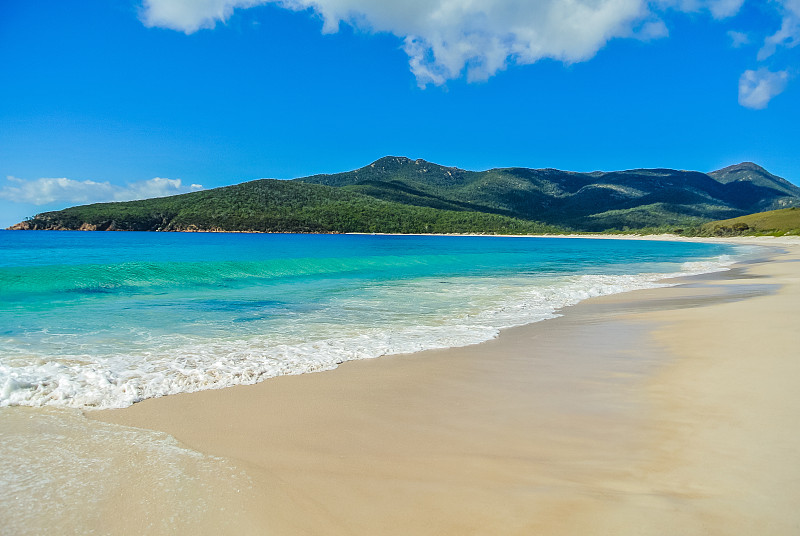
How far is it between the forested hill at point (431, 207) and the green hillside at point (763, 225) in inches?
675

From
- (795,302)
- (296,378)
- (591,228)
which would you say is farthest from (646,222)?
(296,378)

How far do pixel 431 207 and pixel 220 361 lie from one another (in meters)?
144

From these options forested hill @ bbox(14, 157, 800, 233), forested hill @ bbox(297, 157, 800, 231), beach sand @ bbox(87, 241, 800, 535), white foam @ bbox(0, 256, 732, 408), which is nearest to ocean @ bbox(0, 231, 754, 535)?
white foam @ bbox(0, 256, 732, 408)

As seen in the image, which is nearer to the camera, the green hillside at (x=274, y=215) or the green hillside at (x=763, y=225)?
the green hillside at (x=763, y=225)

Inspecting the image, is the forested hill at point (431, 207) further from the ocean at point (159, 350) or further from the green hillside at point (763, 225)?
the ocean at point (159, 350)

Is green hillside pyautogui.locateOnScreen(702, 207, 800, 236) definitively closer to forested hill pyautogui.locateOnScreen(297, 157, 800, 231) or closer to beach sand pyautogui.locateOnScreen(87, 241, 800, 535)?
forested hill pyautogui.locateOnScreen(297, 157, 800, 231)

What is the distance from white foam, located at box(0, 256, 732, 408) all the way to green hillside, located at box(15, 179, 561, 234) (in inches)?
4206

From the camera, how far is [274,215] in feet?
377

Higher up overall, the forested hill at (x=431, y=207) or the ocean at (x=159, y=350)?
Answer: the forested hill at (x=431, y=207)

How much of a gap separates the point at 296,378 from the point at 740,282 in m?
18.9

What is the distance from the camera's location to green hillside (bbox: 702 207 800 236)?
7650 centimetres

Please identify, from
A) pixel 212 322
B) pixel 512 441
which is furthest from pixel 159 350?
pixel 512 441

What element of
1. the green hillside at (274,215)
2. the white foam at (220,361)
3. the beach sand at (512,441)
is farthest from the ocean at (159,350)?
the green hillside at (274,215)

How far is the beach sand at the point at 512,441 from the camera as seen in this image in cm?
286
